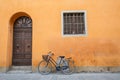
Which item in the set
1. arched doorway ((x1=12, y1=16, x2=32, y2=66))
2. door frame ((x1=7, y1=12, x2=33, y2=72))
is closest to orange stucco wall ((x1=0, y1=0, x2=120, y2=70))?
door frame ((x1=7, y1=12, x2=33, y2=72))

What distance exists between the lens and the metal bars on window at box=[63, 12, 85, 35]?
1052 cm

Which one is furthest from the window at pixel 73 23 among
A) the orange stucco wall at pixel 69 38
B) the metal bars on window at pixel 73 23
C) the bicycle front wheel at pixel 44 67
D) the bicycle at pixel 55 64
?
the bicycle front wheel at pixel 44 67

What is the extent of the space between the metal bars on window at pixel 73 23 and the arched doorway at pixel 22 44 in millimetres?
2219

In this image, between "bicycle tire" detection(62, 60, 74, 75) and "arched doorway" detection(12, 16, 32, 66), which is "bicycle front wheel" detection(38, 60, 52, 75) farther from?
"arched doorway" detection(12, 16, 32, 66)

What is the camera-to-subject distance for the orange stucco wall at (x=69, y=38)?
33.5 ft

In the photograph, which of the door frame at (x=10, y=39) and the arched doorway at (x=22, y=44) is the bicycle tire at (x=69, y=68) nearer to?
the arched doorway at (x=22, y=44)

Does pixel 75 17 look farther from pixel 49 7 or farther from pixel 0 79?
pixel 0 79

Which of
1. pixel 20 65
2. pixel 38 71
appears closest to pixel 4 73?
pixel 20 65

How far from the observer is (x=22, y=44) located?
35.9 feet

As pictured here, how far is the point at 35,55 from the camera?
10305mm

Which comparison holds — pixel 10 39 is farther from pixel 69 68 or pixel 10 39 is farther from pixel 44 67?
pixel 69 68

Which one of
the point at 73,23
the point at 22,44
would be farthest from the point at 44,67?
the point at 73,23

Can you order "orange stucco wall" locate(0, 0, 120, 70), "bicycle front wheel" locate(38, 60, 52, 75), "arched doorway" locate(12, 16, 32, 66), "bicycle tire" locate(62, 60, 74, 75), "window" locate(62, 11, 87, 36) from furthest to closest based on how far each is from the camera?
"arched doorway" locate(12, 16, 32, 66) → "window" locate(62, 11, 87, 36) → "orange stucco wall" locate(0, 0, 120, 70) → "bicycle front wheel" locate(38, 60, 52, 75) → "bicycle tire" locate(62, 60, 74, 75)

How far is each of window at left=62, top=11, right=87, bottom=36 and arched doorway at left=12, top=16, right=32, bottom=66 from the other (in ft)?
7.13
